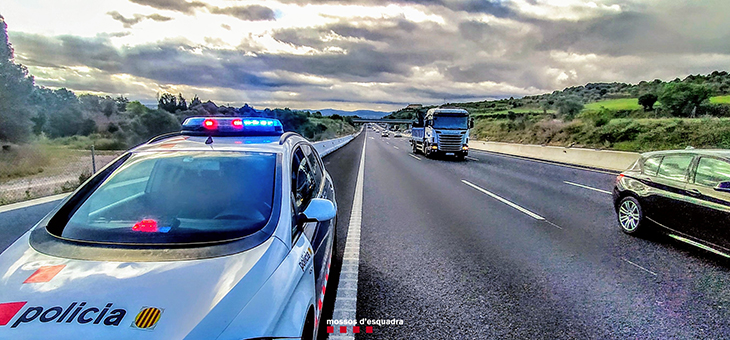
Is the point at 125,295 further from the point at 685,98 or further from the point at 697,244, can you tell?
the point at 685,98

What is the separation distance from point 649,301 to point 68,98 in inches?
1448

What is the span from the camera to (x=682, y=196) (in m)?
5.86

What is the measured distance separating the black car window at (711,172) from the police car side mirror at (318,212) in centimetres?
553

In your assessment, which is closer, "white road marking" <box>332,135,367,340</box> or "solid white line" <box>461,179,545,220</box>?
"white road marking" <box>332,135,367,340</box>

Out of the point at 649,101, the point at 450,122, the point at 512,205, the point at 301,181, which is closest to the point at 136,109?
the point at 450,122

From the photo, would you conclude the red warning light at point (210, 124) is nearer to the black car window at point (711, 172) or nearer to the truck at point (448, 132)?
the black car window at point (711, 172)

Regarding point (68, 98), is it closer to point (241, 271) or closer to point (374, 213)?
point (374, 213)

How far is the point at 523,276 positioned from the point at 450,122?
20.3m

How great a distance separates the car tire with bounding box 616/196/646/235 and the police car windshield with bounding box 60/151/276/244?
20.1ft

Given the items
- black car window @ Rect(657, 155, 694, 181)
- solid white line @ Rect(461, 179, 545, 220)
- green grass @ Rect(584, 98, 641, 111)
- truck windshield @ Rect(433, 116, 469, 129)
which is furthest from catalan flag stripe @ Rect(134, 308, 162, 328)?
green grass @ Rect(584, 98, 641, 111)

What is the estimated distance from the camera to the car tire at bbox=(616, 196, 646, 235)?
6.52 m

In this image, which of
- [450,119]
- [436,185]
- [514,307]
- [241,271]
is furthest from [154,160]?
[450,119]

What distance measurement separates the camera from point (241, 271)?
2.06 metres

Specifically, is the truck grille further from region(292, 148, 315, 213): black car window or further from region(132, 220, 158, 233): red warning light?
region(132, 220, 158, 233): red warning light
